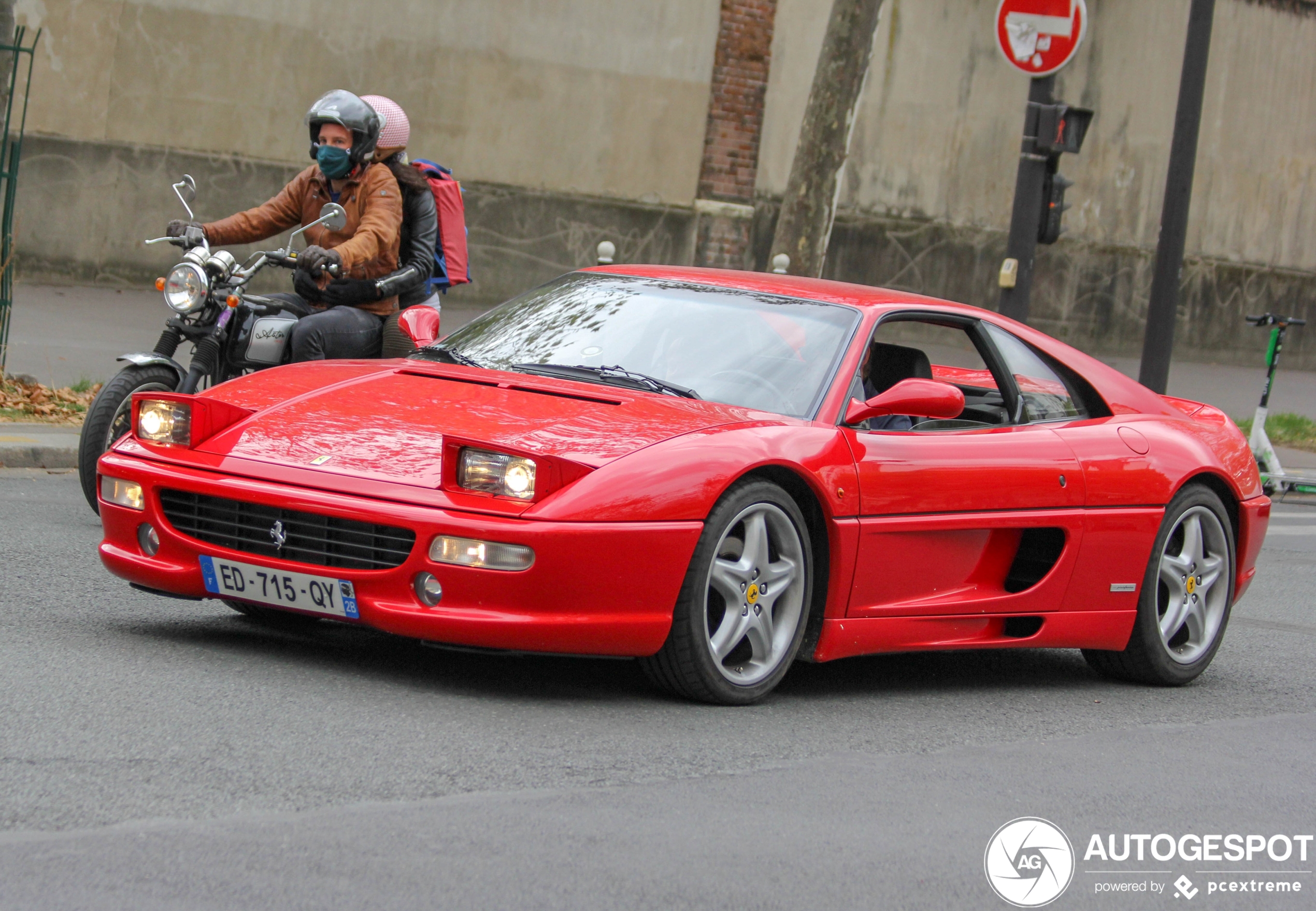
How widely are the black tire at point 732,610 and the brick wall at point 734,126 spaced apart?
16068 millimetres

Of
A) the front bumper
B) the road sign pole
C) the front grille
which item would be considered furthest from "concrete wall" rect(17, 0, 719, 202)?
the front bumper

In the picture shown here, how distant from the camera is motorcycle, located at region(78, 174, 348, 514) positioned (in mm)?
7098

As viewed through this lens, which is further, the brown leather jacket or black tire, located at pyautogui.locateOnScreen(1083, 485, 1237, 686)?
the brown leather jacket

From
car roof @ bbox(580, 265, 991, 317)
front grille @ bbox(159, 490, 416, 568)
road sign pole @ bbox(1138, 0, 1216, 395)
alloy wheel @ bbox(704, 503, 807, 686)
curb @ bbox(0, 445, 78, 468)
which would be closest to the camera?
front grille @ bbox(159, 490, 416, 568)

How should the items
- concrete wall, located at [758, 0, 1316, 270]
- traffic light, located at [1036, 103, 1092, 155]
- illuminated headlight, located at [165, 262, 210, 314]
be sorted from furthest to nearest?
1. concrete wall, located at [758, 0, 1316, 270]
2. traffic light, located at [1036, 103, 1092, 155]
3. illuminated headlight, located at [165, 262, 210, 314]

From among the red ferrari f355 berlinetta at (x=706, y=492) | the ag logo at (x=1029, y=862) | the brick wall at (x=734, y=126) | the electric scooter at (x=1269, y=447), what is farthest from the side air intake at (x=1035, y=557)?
the brick wall at (x=734, y=126)

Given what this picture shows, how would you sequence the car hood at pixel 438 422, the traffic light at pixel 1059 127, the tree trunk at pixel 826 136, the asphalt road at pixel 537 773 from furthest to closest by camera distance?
the tree trunk at pixel 826 136, the traffic light at pixel 1059 127, the car hood at pixel 438 422, the asphalt road at pixel 537 773

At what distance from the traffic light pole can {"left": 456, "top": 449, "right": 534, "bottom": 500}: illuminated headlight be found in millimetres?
8339

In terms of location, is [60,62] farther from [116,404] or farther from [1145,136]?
[1145,136]

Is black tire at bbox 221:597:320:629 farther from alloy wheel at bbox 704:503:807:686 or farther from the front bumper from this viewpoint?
alloy wheel at bbox 704:503:807:686

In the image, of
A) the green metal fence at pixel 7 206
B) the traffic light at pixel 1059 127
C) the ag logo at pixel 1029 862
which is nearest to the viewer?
the ag logo at pixel 1029 862

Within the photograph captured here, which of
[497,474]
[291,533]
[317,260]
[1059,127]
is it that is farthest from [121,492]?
[1059,127]

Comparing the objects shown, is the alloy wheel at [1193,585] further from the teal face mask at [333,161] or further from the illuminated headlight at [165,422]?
the teal face mask at [333,161]

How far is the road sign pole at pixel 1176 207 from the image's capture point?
1457 centimetres
